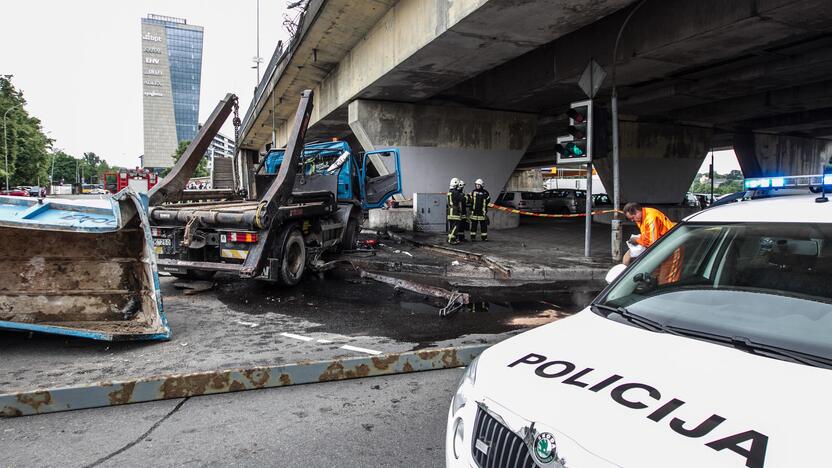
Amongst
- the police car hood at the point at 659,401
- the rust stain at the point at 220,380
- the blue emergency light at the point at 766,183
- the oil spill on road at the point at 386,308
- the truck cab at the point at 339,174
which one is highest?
→ the truck cab at the point at 339,174

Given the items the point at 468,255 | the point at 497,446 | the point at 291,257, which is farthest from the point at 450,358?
the point at 468,255

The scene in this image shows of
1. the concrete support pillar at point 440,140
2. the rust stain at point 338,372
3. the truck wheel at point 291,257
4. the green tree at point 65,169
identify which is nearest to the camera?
the rust stain at point 338,372

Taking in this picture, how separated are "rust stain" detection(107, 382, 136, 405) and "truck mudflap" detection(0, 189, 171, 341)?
4.25ft

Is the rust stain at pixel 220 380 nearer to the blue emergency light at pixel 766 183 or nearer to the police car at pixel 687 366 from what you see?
the police car at pixel 687 366

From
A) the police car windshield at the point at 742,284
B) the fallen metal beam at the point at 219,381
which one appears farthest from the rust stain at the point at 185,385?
the police car windshield at the point at 742,284

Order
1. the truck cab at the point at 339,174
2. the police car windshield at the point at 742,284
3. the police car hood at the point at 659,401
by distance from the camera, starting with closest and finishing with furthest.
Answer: the police car hood at the point at 659,401 < the police car windshield at the point at 742,284 < the truck cab at the point at 339,174

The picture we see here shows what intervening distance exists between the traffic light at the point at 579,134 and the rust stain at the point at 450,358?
21.7 feet

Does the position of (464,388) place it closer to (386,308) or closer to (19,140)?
(386,308)

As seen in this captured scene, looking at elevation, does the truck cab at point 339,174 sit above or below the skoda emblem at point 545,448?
above

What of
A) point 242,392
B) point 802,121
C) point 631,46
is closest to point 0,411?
point 242,392

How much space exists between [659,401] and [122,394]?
3780 mm

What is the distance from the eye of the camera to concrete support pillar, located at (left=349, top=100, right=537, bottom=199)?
1723 cm

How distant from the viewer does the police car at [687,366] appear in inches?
63.3

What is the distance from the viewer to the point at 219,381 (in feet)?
13.5
